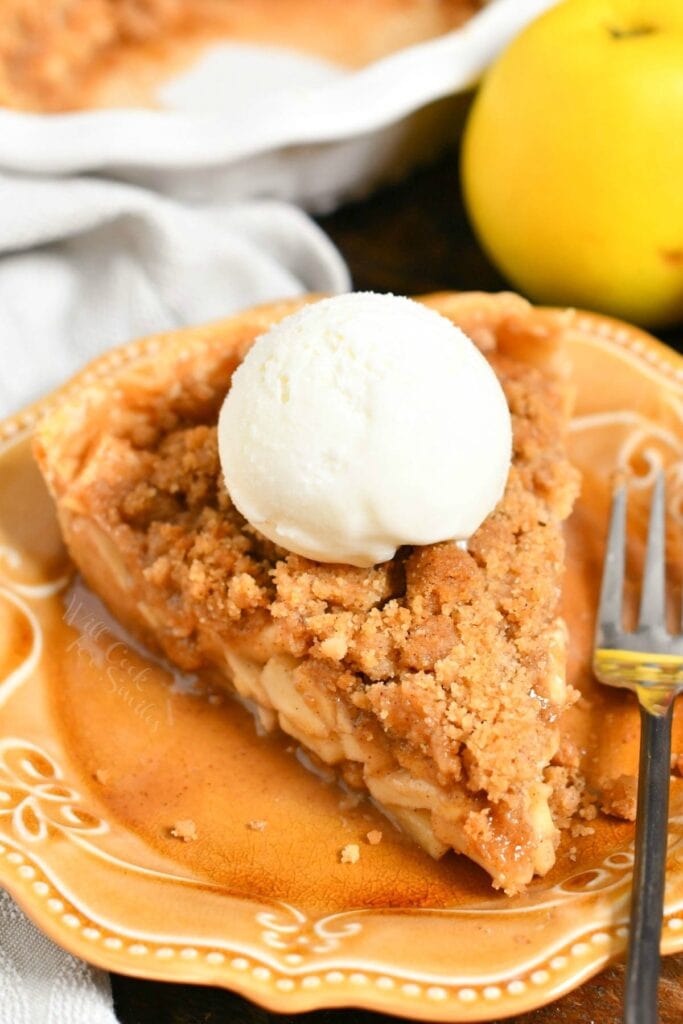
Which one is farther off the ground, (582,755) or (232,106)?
(232,106)

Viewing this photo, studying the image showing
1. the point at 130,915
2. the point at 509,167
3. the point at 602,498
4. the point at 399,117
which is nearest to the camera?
the point at 130,915

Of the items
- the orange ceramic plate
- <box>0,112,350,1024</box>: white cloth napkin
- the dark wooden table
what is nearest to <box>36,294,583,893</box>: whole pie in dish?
the orange ceramic plate

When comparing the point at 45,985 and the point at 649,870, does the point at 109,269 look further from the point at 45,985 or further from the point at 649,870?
the point at 649,870

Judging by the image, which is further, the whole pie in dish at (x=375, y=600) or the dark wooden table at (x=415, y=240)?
the dark wooden table at (x=415, y=240)

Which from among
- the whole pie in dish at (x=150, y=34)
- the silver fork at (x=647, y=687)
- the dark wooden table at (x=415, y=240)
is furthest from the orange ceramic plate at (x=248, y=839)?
the whole pie in dish at (x=150, y=34)

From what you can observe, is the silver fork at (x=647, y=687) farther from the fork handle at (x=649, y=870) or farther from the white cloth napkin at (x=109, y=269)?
the white cloth napkin at (x=109, y=269)

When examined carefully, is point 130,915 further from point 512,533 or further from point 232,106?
point 232,106

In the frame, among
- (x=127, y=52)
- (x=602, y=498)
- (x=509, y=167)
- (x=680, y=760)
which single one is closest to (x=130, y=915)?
(x=680, y=760)

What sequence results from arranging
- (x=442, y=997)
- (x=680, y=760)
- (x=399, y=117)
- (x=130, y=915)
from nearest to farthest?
1. (x=442, y=997)
2. (x=130, y=915)
3. (x=680, y=760)
4. (x=399, y=117)

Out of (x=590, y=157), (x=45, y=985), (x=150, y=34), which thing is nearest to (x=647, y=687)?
(x=45, y=985)
